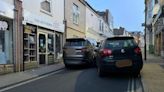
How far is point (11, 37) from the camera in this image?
1658 cm

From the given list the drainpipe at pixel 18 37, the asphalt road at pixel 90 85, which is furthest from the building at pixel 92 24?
the asphalt road at pixel 90 85

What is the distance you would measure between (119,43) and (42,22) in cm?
778

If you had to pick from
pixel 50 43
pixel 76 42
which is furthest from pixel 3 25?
pixel 50 43

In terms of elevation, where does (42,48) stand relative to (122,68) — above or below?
above

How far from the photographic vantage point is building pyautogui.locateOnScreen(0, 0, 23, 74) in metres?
15.8

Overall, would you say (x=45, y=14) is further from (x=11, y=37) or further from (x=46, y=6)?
(x=11, y=37)

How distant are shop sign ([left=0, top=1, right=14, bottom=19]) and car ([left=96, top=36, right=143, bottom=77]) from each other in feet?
15.7

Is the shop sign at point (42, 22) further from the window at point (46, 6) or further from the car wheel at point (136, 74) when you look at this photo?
the car wheel at point (136, 74)

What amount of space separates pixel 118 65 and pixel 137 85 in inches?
64.4

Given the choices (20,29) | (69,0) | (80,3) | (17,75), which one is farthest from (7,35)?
(80,3)

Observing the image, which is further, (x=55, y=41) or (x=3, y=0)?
(x=55, y=41)

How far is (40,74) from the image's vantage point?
15.9 m

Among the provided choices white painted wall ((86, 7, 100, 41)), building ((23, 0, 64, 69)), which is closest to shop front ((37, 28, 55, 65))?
building ((23, 0, 64, 69))

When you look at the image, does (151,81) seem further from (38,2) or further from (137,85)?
(38,2)
